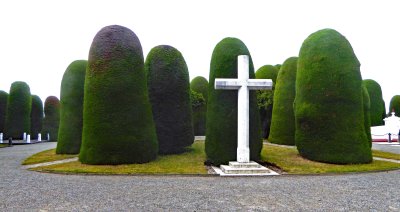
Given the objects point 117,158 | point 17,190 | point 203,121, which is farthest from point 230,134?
point 203,121

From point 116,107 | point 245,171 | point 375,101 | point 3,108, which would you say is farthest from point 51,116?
point 375,101

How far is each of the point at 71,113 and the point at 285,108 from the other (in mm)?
13143

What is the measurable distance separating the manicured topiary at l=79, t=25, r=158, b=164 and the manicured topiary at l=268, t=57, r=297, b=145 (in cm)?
942

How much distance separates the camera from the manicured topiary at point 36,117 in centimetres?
3797

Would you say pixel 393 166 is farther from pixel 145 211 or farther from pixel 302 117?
pixel 145 211

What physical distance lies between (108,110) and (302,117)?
29.3ft

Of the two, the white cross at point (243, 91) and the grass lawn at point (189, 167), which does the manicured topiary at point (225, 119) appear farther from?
the grass lawn at point (189, 167)

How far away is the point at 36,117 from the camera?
38375mm

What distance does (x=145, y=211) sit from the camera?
6539 millimetres

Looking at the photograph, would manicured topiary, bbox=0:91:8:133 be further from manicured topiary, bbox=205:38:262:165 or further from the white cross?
the white cross

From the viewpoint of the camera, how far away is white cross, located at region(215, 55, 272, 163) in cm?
1294

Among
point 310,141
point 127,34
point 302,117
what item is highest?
point 127,34

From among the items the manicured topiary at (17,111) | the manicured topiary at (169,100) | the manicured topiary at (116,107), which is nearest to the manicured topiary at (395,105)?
the manicured topiary at (169,100)

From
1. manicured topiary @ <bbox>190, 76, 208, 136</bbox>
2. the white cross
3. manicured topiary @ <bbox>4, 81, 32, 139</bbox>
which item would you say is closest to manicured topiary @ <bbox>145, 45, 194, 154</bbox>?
the white cross
